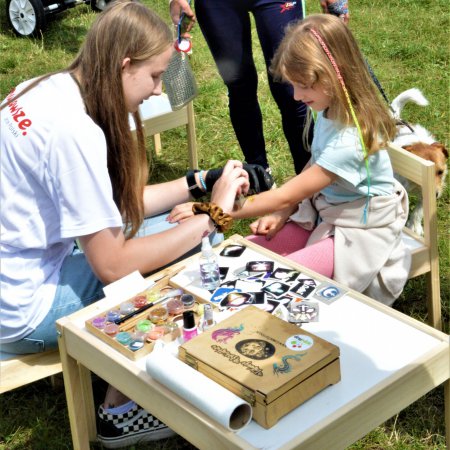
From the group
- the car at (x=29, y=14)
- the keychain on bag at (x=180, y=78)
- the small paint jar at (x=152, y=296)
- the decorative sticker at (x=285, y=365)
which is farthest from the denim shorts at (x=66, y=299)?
the car at (x=29, y=14)

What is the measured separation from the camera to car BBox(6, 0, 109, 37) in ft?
21.5

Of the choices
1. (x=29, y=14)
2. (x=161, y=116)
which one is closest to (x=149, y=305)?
(x=161, y=116)

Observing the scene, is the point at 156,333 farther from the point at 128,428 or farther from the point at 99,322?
the point at 128,428

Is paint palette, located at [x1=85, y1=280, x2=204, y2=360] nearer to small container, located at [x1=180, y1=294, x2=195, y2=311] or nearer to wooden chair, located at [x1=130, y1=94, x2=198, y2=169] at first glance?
small container, located at [x1=180, y1=294, x2=195, y2=311]

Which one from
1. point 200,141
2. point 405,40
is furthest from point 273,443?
point 405,40

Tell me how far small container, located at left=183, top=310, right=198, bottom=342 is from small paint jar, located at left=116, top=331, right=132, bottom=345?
0.15 m

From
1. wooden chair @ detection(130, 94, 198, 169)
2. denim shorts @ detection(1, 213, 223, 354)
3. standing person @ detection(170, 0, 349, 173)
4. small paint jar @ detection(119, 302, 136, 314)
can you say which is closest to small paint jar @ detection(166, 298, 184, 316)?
small paint jar @ detection(119, 302, 136, 314)

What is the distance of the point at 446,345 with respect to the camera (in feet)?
6.78

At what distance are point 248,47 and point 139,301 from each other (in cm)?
182

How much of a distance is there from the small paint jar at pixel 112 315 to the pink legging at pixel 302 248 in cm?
79

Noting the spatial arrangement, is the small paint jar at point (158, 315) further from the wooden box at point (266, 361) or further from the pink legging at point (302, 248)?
the pink legging at point (302, 248)

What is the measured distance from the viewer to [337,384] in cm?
195

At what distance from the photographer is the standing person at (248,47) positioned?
3.53 m

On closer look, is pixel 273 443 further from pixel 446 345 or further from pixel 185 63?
pixel 185 63
